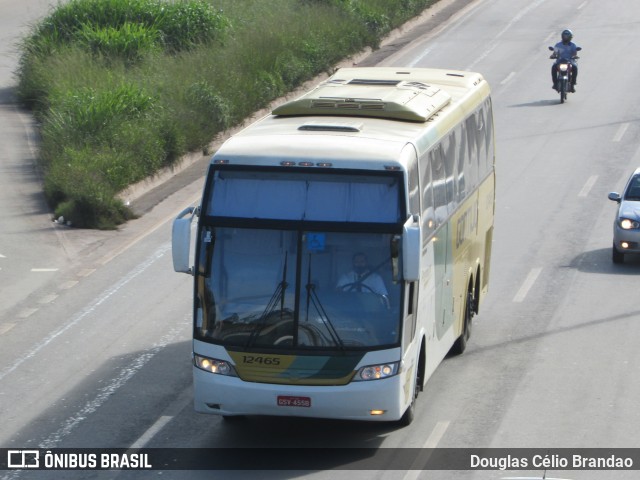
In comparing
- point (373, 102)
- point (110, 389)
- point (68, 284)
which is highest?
point (373, 102)

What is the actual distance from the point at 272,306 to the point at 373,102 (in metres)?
3.10

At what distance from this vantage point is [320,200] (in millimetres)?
12562

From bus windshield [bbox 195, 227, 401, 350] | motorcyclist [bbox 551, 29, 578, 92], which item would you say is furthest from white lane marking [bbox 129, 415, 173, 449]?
motorcyclist [bbox 551, 29, 578, 92]

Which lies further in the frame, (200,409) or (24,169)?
(24,169)

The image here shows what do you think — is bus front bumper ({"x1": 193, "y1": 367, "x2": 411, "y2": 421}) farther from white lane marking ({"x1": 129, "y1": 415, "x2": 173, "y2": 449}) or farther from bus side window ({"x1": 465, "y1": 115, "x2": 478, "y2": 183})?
bus side window ({"x1": 465, "y1": 115, "x2": 478, "y2": 183})

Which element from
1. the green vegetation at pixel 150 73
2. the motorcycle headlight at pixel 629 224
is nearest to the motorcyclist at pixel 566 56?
the green vegetation at pixel 150 73

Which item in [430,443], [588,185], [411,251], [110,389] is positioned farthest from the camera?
[588,185]

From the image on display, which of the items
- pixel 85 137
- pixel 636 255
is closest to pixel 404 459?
pixel 636 255

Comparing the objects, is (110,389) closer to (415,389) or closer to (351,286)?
(415,389)

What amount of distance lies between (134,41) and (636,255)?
54.5 feet

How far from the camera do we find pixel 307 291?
12.5 m

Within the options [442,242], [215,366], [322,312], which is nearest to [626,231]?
[442,242]

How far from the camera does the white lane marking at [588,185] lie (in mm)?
26267

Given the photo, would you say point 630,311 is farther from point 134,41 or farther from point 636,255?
point 134,41
